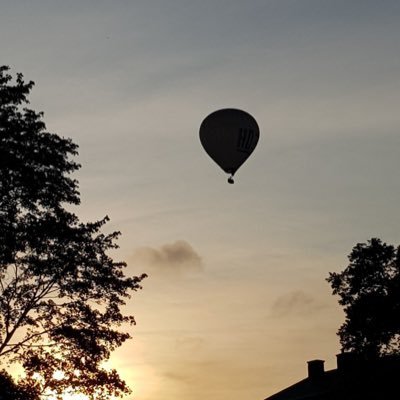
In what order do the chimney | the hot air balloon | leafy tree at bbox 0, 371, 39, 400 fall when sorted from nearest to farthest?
leafy tree at bbox 0, 371, 39, 400, the hot air balloon, the chimney

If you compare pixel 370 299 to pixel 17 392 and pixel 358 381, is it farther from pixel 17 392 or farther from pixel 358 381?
pixel 17 392

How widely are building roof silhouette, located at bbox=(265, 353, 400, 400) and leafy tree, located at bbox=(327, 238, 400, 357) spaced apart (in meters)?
1.41

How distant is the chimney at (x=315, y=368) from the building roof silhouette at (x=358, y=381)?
1.76 metres

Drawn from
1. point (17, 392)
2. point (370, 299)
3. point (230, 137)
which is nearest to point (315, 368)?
point (370, 299)

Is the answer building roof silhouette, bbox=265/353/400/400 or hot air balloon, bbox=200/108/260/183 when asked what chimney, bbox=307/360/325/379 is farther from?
hot air balloon, bbox=200/108/260/183

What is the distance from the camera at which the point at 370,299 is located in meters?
65.4

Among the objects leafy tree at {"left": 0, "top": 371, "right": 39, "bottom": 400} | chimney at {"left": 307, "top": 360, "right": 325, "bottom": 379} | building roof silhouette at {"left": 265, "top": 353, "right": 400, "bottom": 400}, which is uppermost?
chimney at {"left": 307, "top": 360, "right": 325, "bottom": 379}

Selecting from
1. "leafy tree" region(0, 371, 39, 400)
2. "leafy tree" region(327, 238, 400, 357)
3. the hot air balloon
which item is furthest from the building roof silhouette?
"leafy tree" region(0, 371, 39, 400)

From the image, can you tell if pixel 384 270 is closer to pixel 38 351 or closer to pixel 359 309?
pixel 359 309

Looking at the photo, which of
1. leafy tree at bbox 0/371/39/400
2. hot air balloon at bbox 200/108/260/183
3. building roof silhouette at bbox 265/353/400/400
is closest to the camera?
leafy tree at bbox 0/371/39/400

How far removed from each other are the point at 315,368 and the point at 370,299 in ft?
24.3

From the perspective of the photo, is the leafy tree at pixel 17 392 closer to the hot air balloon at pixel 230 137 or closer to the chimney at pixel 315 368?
the hot air balloon at pixel 230 137

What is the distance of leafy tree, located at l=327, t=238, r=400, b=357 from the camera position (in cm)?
6462

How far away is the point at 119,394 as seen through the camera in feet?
121
